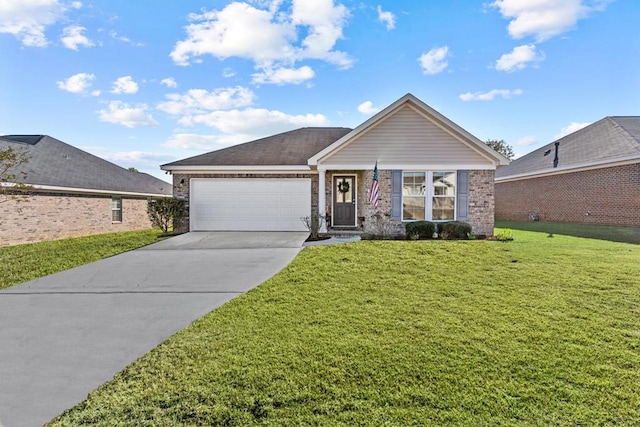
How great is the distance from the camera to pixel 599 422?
2510mm

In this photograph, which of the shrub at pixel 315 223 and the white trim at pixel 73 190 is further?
the shrub at pixel 315 223

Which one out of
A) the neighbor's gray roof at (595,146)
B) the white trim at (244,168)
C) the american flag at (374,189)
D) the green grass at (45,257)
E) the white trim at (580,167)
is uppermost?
the neighbor's gray roof at (595,146)

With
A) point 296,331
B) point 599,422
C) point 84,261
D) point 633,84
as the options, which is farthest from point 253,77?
point 633,84

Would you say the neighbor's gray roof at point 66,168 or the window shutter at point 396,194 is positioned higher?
the neighbor's gray roof at point 66,168

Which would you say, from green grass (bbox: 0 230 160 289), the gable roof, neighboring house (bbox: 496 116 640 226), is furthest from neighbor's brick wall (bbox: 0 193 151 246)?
neighboring house (bbox: 496 116 640 226)

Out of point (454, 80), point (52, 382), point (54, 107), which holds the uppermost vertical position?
point (454, 80)

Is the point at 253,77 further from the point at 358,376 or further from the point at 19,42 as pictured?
the point at 358,376

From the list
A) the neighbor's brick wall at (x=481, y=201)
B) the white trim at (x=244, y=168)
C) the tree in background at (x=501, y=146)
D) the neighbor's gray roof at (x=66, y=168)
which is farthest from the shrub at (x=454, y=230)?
the tree in background at (x=501, y=146)

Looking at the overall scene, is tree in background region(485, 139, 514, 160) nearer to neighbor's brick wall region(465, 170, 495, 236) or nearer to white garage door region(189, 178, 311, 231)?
neighbor's brick wall region(465, 170, 495, 236)

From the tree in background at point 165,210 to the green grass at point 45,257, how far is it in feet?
6.14

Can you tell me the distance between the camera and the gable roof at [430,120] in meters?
12.0

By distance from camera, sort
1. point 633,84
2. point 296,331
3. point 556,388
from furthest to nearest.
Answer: point 633,84, point 296,331, point 556,388

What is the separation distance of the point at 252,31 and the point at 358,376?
40.0ft

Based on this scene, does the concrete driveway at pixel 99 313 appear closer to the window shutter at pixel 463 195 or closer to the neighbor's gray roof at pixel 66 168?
the window shutter at pixel 463 195
